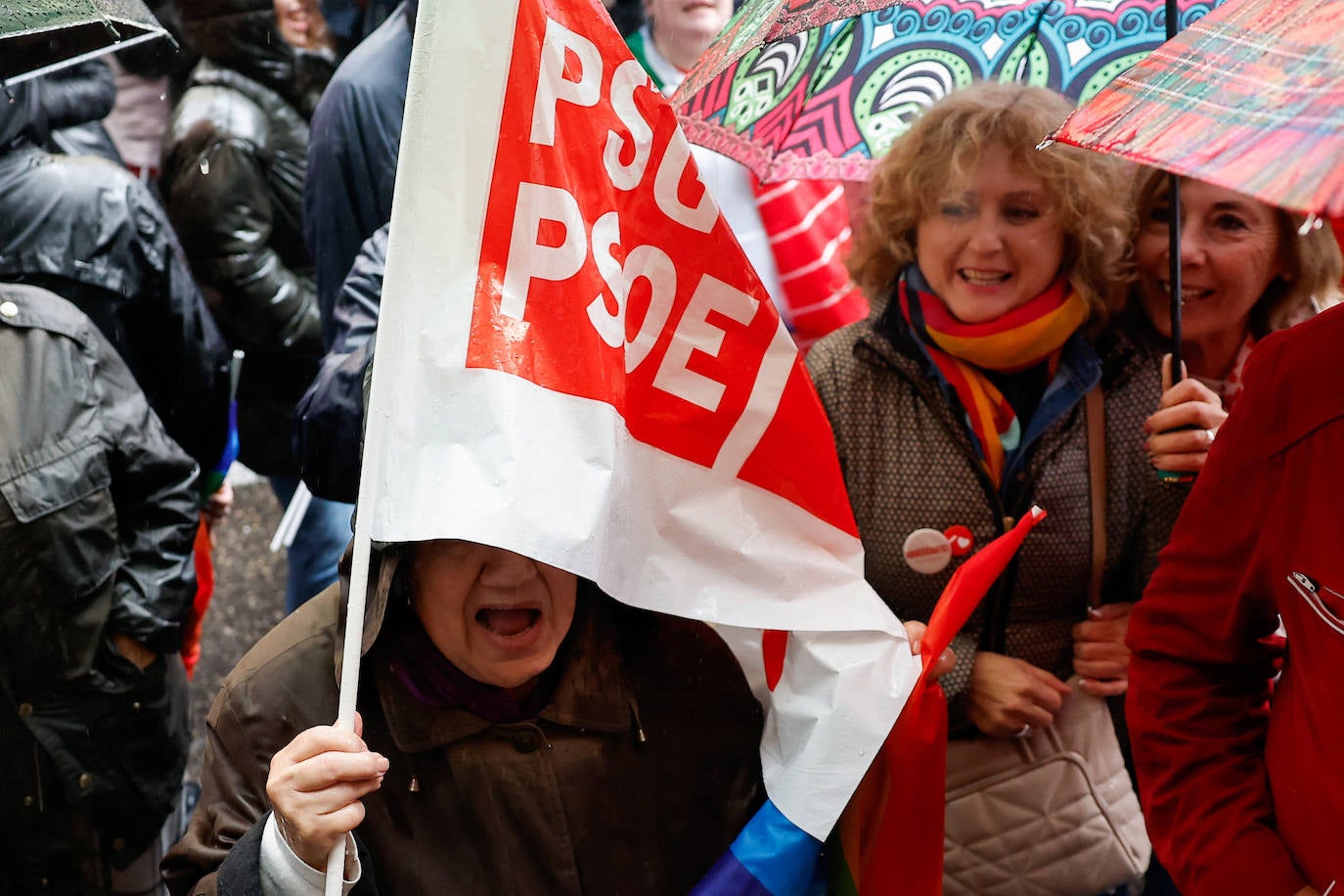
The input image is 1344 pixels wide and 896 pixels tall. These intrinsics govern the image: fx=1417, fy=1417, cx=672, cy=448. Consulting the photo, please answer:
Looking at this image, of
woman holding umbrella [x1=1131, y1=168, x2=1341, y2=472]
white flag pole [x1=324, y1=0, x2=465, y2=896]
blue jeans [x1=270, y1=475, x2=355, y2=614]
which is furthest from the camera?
blue jeans [x1=270, y1=475, x2=355, y2=614]

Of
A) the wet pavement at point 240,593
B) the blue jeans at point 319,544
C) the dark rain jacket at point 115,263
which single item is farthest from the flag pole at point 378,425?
the wet pavement at point 240,593

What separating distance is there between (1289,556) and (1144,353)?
3.24 feet

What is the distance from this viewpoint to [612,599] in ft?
7.47

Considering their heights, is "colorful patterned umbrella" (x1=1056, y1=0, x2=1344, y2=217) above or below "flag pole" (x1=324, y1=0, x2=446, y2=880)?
above

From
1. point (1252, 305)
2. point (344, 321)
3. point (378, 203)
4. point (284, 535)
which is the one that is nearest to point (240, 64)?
point (378, 203)

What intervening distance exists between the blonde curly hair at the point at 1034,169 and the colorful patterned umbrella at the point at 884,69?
20 centimetres

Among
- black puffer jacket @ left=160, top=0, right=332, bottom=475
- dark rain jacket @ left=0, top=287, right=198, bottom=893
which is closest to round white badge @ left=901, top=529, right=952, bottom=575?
dark rain jacket @ left=0, top=287, right=198, bottom=893

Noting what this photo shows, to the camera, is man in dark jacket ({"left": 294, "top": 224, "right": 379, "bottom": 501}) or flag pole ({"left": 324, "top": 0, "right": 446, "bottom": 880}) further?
man in dark jacket ({"left": 294, "top": 224, "right": 379, "bottom": 501})

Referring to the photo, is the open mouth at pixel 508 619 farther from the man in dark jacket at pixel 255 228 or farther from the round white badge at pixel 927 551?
the man in dark jacket at pixel 255 228

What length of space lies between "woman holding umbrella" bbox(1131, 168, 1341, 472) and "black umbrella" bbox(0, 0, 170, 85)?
193 cm

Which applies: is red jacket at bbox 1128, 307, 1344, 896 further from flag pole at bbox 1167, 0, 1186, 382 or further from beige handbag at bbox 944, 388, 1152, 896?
flag pole at bbox 1167, 0, 1186, 382

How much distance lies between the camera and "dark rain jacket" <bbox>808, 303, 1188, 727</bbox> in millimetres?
2740

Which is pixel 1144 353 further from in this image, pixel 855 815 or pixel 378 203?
pixel 378 203

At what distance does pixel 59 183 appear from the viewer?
133 inches
